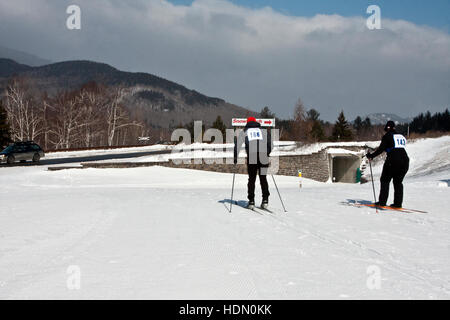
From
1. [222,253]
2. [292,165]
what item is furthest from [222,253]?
[292,165]

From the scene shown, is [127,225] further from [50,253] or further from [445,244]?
[445,244]

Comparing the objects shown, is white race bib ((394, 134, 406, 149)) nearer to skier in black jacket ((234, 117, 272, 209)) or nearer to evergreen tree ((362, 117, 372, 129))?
skier in black jacket ((234, 117, 272, 209))

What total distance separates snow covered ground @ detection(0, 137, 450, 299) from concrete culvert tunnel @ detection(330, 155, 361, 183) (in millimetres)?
27634

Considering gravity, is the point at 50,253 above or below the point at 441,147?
below

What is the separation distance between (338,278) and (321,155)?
1128 inches

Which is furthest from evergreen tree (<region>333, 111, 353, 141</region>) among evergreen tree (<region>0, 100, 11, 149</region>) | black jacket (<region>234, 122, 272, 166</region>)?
black jacket (<region>234, 122, 272, 166</region>)

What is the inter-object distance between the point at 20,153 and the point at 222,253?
28.6 meters

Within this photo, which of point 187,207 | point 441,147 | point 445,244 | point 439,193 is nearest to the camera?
point 445,244

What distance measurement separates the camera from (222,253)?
15.5ft

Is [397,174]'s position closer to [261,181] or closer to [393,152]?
[393,152]

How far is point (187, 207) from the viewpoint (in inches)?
364

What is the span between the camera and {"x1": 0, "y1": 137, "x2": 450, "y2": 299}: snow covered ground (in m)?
3.43
